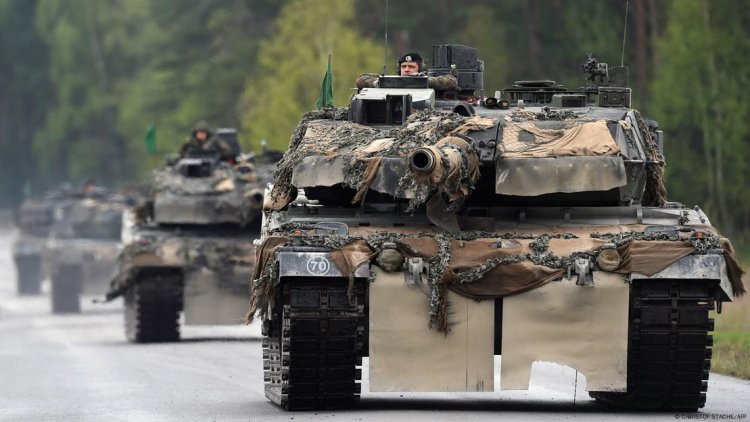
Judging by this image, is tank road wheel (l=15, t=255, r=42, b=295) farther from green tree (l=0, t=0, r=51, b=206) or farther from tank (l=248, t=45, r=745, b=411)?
green tree (l=0, t=0, r=51, b=206)

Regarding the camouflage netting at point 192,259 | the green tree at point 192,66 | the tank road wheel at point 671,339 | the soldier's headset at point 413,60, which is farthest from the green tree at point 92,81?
the tank road wheel at point 671,339

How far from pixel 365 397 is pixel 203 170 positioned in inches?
473

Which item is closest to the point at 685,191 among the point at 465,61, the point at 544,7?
the point at 544,7

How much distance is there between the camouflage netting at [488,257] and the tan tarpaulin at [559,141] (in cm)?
98

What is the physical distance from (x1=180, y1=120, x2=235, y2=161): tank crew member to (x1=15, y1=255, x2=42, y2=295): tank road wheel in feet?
67.4

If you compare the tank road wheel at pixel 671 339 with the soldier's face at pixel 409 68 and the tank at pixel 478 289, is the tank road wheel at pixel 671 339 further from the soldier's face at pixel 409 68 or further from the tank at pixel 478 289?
the soldier's face at pixel 409 68

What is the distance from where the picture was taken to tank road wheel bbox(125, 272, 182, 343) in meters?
27.0

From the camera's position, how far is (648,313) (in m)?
15.1

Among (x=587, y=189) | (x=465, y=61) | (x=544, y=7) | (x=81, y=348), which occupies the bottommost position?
(x=81, y=348)

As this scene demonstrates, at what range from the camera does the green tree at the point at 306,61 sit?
4803 centimetres

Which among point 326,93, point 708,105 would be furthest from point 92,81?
point 326,93

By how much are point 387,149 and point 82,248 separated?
86.5 feet

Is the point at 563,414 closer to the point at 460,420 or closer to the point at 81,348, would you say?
the point at 460,420

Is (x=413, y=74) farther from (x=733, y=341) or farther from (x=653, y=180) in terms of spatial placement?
(x=733, y=341)
